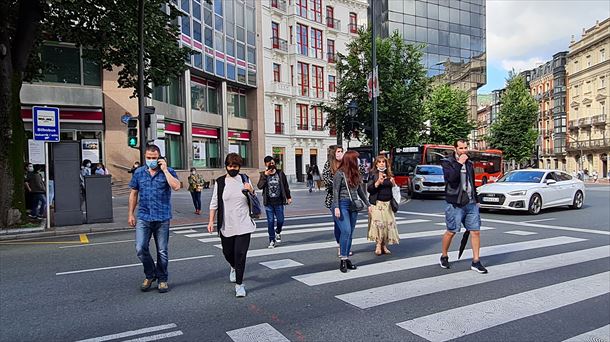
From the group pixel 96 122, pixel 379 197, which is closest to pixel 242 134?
pixel 96 122

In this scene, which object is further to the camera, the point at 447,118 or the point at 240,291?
the point at 447,118

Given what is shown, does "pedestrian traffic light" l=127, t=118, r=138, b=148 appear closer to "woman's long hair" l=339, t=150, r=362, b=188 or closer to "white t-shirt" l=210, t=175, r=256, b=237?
"woman's long hair" l=339, t=150, r=362, b=188

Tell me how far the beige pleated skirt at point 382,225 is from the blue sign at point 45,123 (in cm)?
882

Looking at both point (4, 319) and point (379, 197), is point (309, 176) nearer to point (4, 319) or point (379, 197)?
point (379, 197)

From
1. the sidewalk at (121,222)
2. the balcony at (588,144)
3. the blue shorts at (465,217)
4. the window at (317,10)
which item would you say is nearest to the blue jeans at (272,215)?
the blue shorts at (465,217)

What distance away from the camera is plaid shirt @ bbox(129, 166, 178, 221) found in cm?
536

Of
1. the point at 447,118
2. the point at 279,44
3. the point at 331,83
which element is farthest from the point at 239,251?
the point at 331,83

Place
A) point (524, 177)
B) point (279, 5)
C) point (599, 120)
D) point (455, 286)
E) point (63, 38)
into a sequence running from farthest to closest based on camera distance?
point (599, 120) < point (279, 5) < point (524, 177) < point (63, 38) < point (455, 286)

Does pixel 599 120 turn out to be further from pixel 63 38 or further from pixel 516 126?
pixel 63 38

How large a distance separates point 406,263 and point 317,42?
39.0 m

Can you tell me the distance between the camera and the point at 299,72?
41625 mm

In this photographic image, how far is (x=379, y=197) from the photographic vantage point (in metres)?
7.78

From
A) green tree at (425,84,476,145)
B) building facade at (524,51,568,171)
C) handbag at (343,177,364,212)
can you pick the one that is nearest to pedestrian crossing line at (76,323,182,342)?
handbag at (343,177,364,212)

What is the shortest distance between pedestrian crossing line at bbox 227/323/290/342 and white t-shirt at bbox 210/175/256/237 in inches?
49.2
